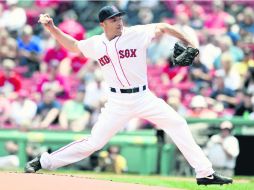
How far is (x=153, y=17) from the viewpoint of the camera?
16.3 m

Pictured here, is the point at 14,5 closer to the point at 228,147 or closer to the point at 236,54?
the point at 236,54

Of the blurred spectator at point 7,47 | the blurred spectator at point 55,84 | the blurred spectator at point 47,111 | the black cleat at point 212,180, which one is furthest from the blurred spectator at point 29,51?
the black cleat at point 212,180

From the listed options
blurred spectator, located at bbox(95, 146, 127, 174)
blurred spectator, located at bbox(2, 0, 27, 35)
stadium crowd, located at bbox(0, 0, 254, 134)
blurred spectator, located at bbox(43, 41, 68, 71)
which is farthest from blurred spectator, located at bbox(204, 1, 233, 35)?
blurred spectator, located at bbox(95, 146, 127, 174)

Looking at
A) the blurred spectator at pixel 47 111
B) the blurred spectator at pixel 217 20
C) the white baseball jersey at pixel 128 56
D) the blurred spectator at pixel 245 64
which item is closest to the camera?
the white baseball jersey at pixel 128 56

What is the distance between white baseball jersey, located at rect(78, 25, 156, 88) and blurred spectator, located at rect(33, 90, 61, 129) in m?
5.64

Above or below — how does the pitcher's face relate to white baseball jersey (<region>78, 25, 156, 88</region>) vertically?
above

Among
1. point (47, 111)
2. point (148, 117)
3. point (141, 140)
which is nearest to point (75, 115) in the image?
point (47, 111)

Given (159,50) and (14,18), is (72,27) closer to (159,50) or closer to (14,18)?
(14,18)

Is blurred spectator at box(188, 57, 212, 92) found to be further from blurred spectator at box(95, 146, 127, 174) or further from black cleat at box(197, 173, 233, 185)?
black cleat at box(197, 173, 233, 185)

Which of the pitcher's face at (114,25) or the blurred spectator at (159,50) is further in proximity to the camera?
the blurred spectator at (159,50)

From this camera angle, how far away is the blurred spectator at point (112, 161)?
1234 cm

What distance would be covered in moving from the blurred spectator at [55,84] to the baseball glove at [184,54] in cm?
601

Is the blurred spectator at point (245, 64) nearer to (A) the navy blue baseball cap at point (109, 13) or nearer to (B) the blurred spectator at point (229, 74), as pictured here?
(B) the blurred spectator at point (229, 74)

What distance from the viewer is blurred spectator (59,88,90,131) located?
42.9 ft
